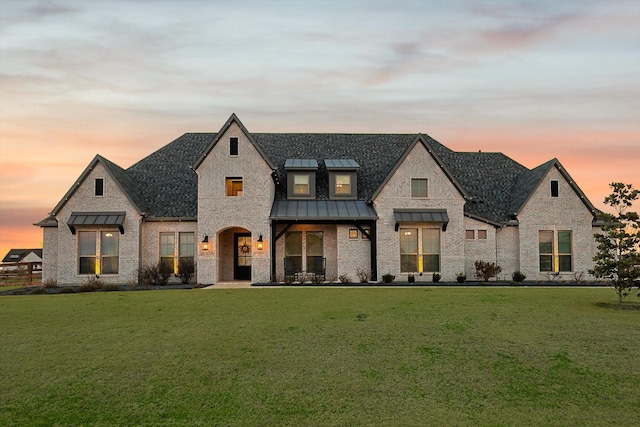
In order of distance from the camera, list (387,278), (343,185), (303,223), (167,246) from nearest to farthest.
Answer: (387,278) → (303,223) → (167,246) → (343,185)

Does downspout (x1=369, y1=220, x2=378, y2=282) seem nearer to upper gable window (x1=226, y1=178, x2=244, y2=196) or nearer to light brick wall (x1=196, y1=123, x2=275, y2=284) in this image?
light brick wall (x1=196, y1=123, x2=275, y2=284)

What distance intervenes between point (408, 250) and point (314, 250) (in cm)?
539

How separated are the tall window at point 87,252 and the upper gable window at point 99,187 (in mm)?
2207

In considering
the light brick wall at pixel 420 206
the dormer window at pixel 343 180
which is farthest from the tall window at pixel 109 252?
the light brick wall at pixel 420 206

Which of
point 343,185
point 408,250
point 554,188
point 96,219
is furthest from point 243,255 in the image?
point 554,188

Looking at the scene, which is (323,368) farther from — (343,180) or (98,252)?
(98,252)

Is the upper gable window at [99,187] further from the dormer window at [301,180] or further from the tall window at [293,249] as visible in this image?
the tall window at [293,249]

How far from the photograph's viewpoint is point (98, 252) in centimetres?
2780

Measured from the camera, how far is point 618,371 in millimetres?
8594

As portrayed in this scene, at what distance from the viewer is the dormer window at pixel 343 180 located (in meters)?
30.0

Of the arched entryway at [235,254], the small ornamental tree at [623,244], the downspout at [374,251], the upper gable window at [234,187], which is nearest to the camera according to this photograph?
the small ornamental tree at [623,244]

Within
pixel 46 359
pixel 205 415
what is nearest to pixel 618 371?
pixel 205 415

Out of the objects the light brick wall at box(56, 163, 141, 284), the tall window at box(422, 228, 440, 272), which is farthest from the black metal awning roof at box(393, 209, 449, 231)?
the light brick wall at box(56, 163, 141, 284)

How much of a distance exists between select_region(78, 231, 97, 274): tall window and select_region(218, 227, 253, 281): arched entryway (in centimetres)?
699
